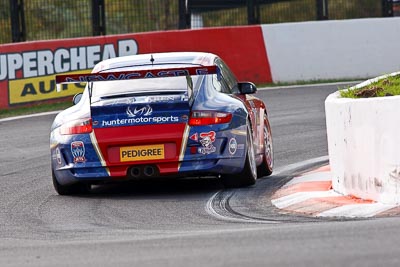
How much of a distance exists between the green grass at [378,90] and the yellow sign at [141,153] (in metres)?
1.68

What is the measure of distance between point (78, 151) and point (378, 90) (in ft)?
8.86

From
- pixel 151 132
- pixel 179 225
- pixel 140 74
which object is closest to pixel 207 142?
pixel 151 132

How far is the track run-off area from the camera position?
6.84 metres

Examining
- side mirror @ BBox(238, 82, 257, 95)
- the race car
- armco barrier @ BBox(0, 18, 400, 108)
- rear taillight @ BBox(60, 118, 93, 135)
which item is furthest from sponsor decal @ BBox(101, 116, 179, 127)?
armco barrier @ BBox(0, 18, 400, 108)

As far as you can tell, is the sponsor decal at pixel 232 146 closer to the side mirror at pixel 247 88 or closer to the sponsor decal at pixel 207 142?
the sponsor decal at pixel 207 142

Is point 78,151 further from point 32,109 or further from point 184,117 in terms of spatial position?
point 32,109

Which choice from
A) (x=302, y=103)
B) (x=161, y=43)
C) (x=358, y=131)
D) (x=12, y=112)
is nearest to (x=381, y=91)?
(x=358, y=131)

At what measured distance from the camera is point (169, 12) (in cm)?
2588

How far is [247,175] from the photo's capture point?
1121 cm

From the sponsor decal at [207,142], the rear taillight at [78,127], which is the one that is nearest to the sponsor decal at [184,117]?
the sponsor decal at [207,142]

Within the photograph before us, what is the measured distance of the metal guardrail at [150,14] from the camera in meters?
24.2

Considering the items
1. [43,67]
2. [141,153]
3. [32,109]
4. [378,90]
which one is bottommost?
[32,109]

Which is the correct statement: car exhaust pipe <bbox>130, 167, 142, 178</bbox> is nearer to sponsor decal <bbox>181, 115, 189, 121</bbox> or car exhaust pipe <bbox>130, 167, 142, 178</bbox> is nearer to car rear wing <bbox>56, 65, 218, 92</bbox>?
sponsor decal <bbox>181, 115, 189, 121</bbox>

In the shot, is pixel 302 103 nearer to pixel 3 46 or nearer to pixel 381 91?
pixel 3 46
